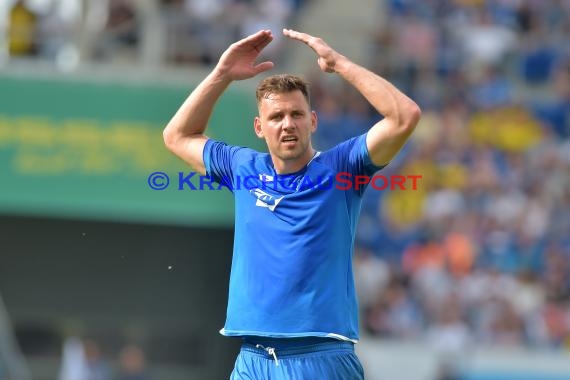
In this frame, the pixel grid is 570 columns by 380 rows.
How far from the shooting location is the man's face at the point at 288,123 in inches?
246

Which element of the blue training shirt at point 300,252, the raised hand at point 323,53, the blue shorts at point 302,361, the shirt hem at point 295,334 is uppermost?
the raised hand at point 323,53

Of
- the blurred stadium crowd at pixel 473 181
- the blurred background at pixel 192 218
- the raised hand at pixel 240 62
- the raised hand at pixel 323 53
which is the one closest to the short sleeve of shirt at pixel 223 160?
the raised hand at pixel 240 62

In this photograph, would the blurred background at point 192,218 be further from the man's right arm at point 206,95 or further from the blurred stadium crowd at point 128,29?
the man's right arm at point 206,95

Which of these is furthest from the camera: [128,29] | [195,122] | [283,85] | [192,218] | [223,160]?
[128,29]

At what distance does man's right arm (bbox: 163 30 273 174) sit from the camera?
21.9 ft

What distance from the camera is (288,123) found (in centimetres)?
623

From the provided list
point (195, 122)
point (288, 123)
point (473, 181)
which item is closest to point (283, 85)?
point (288, 123)

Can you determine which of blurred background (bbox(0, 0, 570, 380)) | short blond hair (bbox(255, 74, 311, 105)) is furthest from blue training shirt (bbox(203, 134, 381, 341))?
blurred background (bbox(0, 0, 570, 380))

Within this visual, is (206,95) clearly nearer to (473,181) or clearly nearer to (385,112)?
(385,112)

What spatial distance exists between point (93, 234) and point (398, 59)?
5022 mm

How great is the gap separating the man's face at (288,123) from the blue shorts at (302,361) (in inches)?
35.2

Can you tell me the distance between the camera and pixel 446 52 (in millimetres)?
19125

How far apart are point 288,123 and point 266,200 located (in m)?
0.40

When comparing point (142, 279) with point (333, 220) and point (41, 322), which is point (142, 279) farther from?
point (333, 220)
